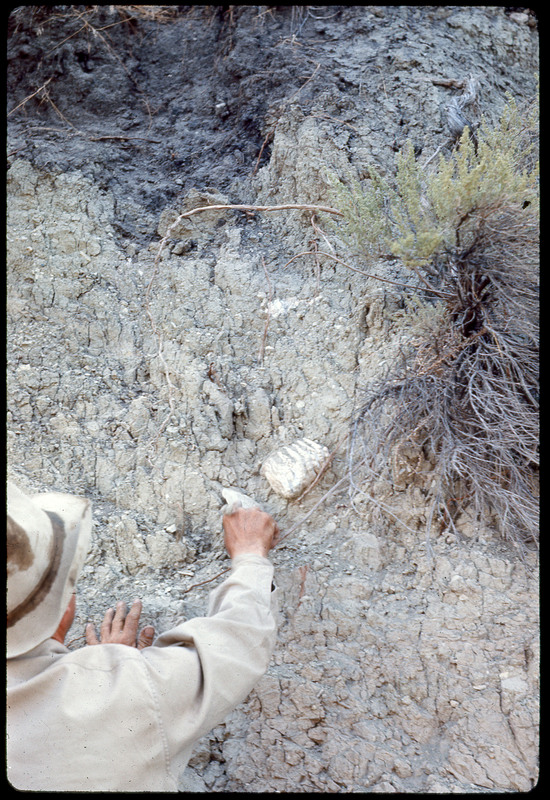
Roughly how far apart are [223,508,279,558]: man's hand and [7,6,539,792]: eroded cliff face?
8.1 inches

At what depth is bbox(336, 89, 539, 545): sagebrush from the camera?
2.35 metres

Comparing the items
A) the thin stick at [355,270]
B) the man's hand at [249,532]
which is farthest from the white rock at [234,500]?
the thin stick at [355,270]

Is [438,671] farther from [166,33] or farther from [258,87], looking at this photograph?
[166,33]

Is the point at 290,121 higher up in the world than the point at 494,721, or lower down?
higher up

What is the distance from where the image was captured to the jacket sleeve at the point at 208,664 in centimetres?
178

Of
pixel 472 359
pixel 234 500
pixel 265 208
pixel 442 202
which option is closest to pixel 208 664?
pixel 234 500

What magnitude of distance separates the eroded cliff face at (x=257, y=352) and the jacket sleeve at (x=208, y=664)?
1.65ft

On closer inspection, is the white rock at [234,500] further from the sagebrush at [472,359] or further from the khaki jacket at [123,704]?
the khaki jacket at [123,704]

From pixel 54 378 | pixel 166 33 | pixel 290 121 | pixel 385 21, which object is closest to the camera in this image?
pixel 54 378

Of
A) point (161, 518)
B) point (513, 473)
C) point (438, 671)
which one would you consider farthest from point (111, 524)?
point (513, 473)

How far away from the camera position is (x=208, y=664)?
1820 mm

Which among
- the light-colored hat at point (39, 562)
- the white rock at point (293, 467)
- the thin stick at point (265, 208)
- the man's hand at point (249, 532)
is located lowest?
the man's hand at point (249, 532)

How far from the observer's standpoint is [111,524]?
103 inches

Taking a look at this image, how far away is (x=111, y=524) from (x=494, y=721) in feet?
5.21
